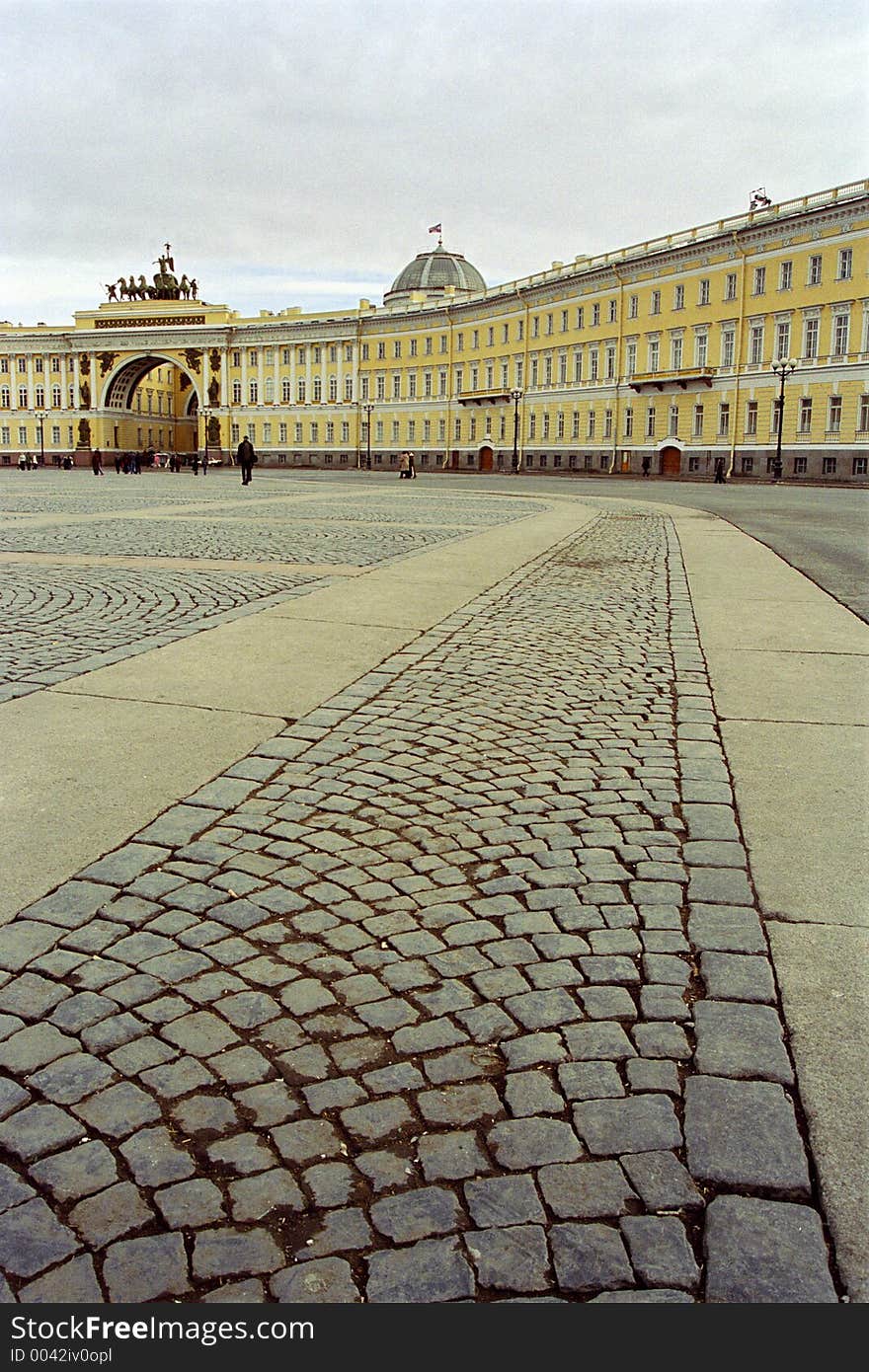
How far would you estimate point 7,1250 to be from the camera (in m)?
2.17

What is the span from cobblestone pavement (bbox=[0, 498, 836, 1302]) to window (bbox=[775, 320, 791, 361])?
6220 centimetres

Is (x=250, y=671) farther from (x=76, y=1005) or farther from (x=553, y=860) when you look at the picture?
(x=76, y=1005)

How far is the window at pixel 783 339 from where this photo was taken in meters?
61.5

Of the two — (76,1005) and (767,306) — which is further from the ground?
(767,306)

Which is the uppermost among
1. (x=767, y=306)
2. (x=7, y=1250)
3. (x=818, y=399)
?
(x=767, y=306)

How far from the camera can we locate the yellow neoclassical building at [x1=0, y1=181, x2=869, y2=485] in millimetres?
59562

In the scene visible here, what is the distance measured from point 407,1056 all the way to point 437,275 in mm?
116556

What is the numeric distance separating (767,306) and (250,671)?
62.3 metres

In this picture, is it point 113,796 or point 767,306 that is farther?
point 767,306

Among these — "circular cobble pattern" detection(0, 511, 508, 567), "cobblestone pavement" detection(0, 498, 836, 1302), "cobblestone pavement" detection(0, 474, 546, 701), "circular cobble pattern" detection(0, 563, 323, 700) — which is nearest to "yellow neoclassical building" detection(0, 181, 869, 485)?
"cobblestone pavement" detection(0, 474, 546, 701)

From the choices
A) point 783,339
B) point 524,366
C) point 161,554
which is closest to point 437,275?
point 524,366

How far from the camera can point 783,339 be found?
62.0m
